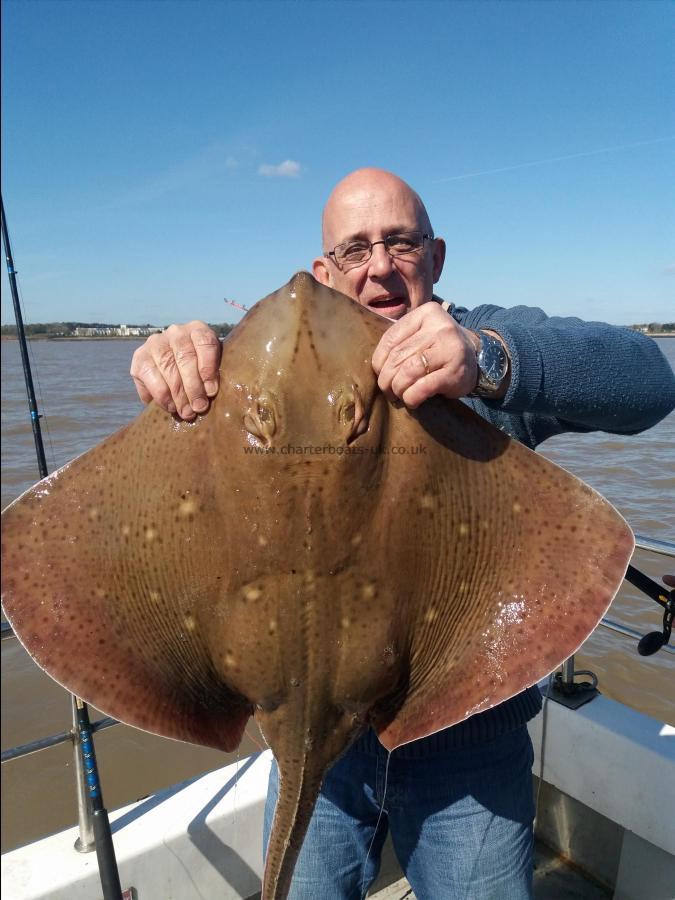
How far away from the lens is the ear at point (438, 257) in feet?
9.97

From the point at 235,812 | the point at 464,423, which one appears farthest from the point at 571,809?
the point at 464,423

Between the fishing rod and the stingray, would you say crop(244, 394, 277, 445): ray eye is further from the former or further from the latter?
the fishing rod

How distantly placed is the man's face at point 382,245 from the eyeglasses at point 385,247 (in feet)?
0.05

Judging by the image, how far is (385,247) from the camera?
2.83 meters

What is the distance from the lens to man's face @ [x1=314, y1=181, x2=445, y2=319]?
9.25 ft

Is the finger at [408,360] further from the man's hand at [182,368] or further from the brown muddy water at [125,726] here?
the brown muddy water at [125,726]

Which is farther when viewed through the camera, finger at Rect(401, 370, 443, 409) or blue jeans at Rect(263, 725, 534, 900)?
Answer: blue jeans at Rect(263, 725, 534, 900)

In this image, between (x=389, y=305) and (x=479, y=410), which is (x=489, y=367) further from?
(x=389, y=305)

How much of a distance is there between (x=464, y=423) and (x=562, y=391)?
1.70 ft

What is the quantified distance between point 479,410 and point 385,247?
842mm

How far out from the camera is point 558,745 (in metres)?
3.85

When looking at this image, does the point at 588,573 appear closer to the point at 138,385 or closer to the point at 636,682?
the point at 138,385

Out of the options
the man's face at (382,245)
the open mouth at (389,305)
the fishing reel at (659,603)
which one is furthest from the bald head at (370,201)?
the fishing reel at (659,603)

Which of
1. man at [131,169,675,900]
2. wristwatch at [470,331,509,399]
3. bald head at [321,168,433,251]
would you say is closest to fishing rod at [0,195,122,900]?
man at [131,169,675,900]
